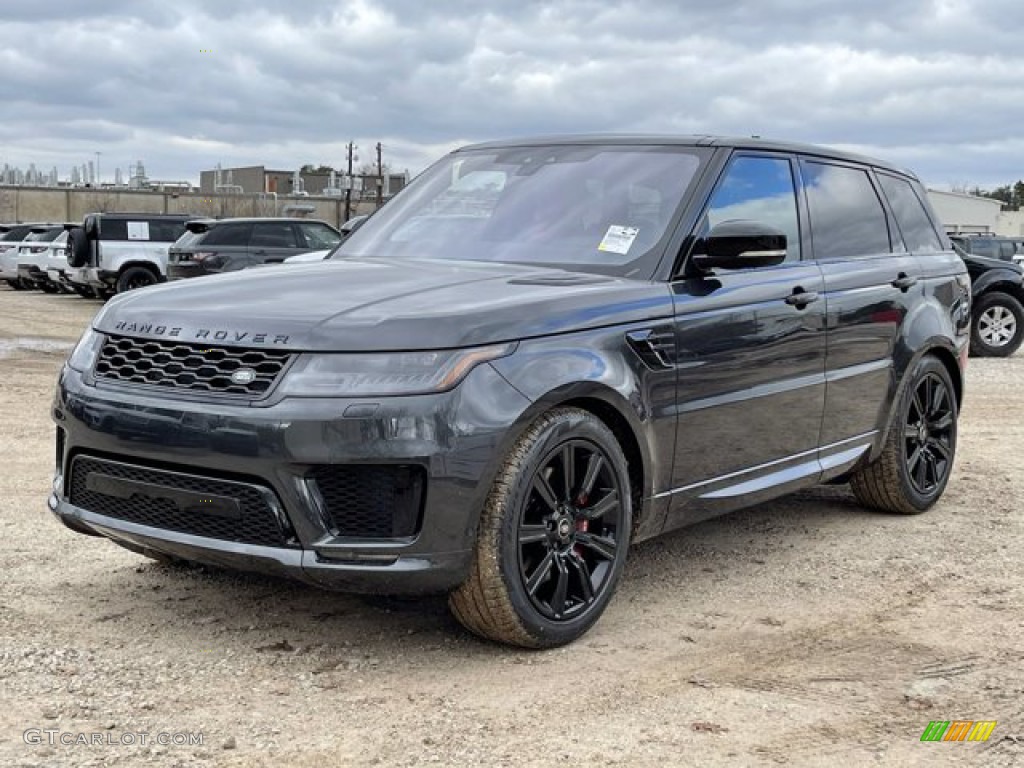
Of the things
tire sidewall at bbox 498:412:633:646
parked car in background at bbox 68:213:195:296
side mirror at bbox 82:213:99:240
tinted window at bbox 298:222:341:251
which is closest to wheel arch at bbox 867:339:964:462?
tire sidewall at bbox 498:412:633:646

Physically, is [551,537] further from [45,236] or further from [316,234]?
[45,236]

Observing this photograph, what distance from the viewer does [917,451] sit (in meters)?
6.35

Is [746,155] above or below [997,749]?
above

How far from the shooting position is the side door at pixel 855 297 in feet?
18.1

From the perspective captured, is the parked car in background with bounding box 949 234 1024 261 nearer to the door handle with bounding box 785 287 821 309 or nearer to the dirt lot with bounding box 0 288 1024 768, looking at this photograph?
the door handle with bounding box 785 287 821 309

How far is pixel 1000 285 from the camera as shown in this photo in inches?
604

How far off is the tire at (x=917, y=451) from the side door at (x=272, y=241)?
46.9ft

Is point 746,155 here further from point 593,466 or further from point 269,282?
point 269,282

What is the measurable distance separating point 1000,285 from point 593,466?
12.7m

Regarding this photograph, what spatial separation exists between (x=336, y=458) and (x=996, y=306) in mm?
13683

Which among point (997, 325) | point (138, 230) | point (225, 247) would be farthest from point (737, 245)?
point (138, 230)

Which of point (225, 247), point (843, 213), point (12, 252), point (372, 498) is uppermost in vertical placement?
point (843, 213)

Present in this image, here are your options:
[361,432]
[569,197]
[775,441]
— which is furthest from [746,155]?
[361,432]

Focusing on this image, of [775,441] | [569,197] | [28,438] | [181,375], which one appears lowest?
[28,438]
